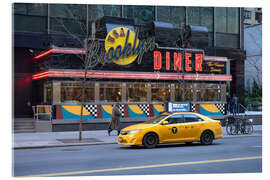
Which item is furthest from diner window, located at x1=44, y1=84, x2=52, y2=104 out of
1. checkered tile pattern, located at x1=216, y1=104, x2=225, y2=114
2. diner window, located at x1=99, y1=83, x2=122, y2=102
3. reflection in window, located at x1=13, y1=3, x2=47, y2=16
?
checkered tile pattern, located at x1=216, y1=104, x2=225, y2=114

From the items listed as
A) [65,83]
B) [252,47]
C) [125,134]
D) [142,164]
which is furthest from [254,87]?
[142,164]

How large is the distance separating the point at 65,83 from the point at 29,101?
4.84 meters

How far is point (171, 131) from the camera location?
15281 millimetres

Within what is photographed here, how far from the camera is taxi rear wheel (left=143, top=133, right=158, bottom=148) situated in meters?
14.8

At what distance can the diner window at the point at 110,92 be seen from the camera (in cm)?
2477

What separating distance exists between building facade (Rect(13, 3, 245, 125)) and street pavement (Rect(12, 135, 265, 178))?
32.2ft

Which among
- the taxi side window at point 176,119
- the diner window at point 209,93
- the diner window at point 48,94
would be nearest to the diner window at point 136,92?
the diner window at point 209,93

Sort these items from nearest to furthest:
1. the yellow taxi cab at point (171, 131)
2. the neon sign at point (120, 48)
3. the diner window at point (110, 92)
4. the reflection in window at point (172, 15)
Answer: the yellow taxi cab at point (171, 131)
the neon sign at point (120, 48)
the diner window at point (110, 92)
the reflection in window at point (172, 15)

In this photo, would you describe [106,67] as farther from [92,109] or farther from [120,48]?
[92,109]

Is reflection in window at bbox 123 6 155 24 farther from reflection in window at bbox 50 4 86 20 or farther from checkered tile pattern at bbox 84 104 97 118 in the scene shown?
checkered tile pattern at bbox 84 104 97 118

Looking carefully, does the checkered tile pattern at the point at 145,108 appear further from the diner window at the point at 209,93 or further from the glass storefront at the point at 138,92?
the diner window at the point at 209,93

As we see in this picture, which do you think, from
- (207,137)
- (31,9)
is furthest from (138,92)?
(207,137)

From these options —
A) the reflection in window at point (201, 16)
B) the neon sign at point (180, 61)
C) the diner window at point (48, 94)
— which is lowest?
the diner window at point (48, 94)
